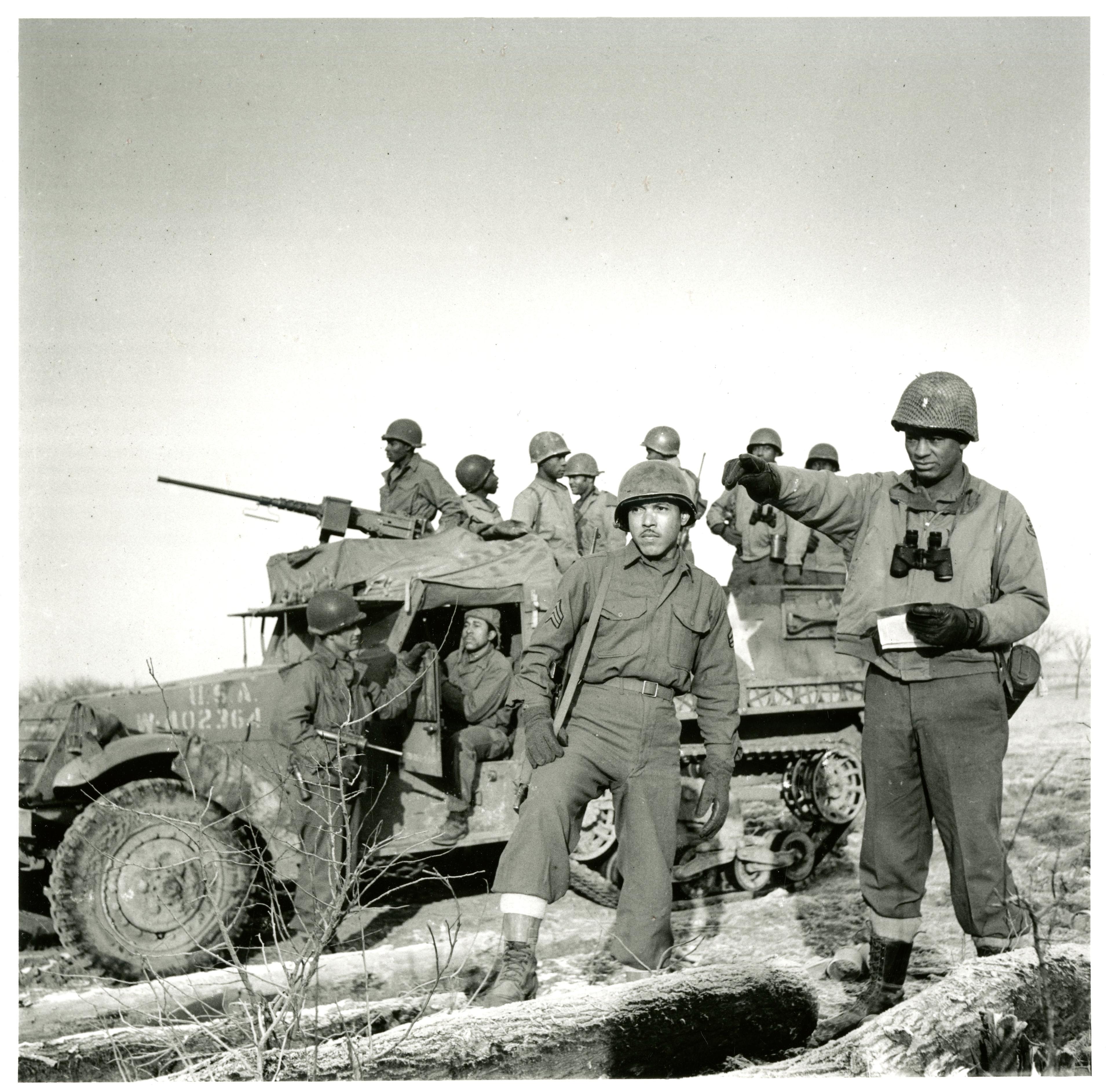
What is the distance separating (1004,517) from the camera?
14.5 feet

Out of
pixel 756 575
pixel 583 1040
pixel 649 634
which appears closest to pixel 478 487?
pixel 756 575

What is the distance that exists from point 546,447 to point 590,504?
56cm

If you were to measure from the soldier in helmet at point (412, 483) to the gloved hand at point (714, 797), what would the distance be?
4.90m

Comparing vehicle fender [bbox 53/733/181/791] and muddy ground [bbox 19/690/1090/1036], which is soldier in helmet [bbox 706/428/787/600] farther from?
vehicle fender [bbox 53/733/181/791]

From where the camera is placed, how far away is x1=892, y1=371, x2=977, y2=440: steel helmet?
4.37 metres

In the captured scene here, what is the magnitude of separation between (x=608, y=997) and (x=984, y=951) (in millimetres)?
1456

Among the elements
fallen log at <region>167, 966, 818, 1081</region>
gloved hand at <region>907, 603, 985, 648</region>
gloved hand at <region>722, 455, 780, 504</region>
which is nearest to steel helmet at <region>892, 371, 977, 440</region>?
gloved hand at <region>722, 455, 780, 504</region>

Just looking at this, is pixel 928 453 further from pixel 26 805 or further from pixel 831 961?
pixel 26 805

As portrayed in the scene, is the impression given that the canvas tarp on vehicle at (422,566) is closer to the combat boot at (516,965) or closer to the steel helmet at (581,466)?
the steel helmet at (581,466)

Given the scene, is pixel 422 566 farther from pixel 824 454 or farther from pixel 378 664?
pixel 824 454

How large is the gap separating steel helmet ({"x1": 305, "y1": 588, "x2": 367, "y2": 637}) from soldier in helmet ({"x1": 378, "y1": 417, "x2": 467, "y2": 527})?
2567mm

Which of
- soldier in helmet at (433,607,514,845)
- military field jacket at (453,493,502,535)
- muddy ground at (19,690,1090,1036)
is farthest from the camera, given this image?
military field jacket at (453,493,502,535)

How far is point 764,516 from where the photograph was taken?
8672mm

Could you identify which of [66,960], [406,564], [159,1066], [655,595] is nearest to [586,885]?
[406,564]
